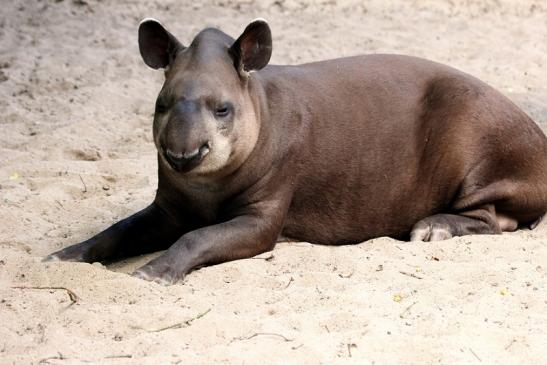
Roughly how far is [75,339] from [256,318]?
0.80 meters

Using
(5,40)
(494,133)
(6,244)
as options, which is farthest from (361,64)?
(5,40)

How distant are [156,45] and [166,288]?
5.15 ft

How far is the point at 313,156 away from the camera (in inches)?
251

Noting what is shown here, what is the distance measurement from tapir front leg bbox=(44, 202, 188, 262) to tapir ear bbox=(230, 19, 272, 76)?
1015 millimetres

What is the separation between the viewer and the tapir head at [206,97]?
5.52 m

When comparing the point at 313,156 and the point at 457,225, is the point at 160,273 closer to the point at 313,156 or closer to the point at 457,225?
the point at 313,156

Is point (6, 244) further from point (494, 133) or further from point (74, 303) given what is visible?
point (494, 133)

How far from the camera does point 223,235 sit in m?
5.88

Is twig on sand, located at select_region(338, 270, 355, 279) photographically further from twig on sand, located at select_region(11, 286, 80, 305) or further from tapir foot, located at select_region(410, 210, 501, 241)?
twig on sand, located at select_region(11, 286, 80, 305)

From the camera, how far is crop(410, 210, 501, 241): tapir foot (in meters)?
6.43

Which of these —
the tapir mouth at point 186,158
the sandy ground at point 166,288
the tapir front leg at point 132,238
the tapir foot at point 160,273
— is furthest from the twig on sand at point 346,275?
the tapir front leg at point 132,238

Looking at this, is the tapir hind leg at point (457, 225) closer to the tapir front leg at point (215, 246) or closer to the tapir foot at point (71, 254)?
the tapir front leg at point (215, 246)

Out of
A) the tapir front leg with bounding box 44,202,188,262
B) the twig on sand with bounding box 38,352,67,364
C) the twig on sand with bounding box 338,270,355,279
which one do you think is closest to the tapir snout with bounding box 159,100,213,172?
the tapir front leg with bounding box 44,202,188,262

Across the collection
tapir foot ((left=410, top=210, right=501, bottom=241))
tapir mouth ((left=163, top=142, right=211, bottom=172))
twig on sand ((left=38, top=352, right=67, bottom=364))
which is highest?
tapir mouth ((left=163, top=142, right=211, bottom=172))
